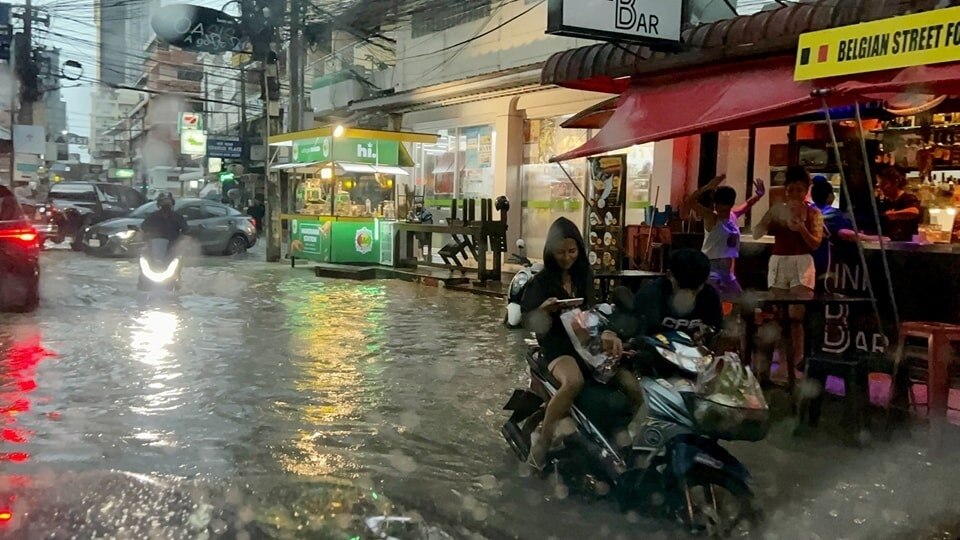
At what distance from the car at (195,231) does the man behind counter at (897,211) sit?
643 inches

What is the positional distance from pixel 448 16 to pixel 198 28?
589 centimetres

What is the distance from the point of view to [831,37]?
596cm

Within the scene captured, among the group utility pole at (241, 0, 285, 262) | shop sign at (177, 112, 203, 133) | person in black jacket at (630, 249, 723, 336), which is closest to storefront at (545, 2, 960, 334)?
person in black jacket at (630, 249, 723, 336)

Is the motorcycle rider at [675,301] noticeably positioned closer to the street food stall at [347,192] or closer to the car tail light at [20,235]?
the car tail light at [20,235]

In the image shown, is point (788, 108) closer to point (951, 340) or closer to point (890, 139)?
point (951, 340)

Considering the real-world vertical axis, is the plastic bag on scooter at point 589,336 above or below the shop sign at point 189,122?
below

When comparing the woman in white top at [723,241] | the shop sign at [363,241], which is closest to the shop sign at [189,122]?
the shop sign at [363,241]

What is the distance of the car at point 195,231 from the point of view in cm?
2098

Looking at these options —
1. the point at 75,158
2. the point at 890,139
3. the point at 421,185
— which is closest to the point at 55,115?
the point at 75,158

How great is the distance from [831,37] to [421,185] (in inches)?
698

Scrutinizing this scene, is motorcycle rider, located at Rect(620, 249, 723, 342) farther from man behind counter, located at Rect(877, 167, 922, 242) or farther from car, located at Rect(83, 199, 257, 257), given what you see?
car, located at Rect(83, 199, 257, 257)

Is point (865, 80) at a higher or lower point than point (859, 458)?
higher

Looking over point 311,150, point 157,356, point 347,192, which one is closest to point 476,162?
point 347,192

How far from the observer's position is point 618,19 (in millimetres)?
7160
